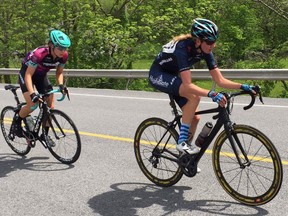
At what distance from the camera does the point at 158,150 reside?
5016 mm

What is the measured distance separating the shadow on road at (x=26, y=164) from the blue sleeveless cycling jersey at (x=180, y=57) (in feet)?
7.53

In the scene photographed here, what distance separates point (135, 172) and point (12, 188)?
63.8 inches

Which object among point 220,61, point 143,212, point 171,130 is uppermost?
point 171,130

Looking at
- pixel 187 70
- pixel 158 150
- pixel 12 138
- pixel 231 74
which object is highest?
pixel 187 70

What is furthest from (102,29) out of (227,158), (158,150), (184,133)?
(227,158)

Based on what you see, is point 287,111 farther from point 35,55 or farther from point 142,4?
point 142,4

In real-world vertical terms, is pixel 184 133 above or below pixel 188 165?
above

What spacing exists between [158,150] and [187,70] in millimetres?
1286

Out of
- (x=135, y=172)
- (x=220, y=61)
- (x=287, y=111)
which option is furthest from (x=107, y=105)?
(x=220, y=61)

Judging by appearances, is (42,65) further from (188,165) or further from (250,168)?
(250,168)

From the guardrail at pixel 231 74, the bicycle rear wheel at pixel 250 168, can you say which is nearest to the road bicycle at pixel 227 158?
the bicycle rear wheel at pixel 250 168

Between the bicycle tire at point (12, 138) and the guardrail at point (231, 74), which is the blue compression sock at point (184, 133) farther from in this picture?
the guardrail at point (231, 74)

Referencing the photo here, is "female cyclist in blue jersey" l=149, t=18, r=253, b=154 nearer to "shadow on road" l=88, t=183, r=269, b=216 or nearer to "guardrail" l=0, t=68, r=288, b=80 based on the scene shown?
"shadow on road" l=88, t=183, r=269, b=216

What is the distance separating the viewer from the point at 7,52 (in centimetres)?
2683
